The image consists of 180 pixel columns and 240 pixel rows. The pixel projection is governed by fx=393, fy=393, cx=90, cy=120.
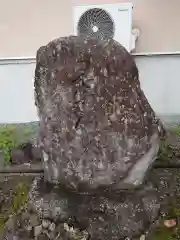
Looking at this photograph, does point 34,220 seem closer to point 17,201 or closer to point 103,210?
point 17,201

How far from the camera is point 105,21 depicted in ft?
14.1

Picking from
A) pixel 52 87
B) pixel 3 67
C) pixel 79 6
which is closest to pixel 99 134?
pixel 52 87

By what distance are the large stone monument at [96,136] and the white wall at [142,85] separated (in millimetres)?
2053

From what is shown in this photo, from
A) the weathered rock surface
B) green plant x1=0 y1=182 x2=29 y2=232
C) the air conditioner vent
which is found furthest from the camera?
the air conditioner vent

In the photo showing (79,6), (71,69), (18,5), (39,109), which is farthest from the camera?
(18,5)

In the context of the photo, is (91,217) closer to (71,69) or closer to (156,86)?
(71,69)

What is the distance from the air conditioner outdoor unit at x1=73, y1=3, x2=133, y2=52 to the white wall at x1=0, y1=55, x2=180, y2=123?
16.1 inches

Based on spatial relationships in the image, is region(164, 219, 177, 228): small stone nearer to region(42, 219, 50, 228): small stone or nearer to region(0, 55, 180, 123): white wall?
region(42, 219, 50, 228): small stone

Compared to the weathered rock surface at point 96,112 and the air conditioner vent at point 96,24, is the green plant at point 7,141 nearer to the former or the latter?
the air conditioner vent at point 96,24

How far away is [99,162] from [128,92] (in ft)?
1.67

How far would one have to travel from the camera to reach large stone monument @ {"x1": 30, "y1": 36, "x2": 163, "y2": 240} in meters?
2.57

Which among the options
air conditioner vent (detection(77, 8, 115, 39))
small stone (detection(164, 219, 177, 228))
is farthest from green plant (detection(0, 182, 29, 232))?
air conditioner vent (detection(77, 8, 115, 39))

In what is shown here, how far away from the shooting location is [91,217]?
8.90 feet

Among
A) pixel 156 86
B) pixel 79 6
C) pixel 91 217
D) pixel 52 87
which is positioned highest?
pixel 79 6
